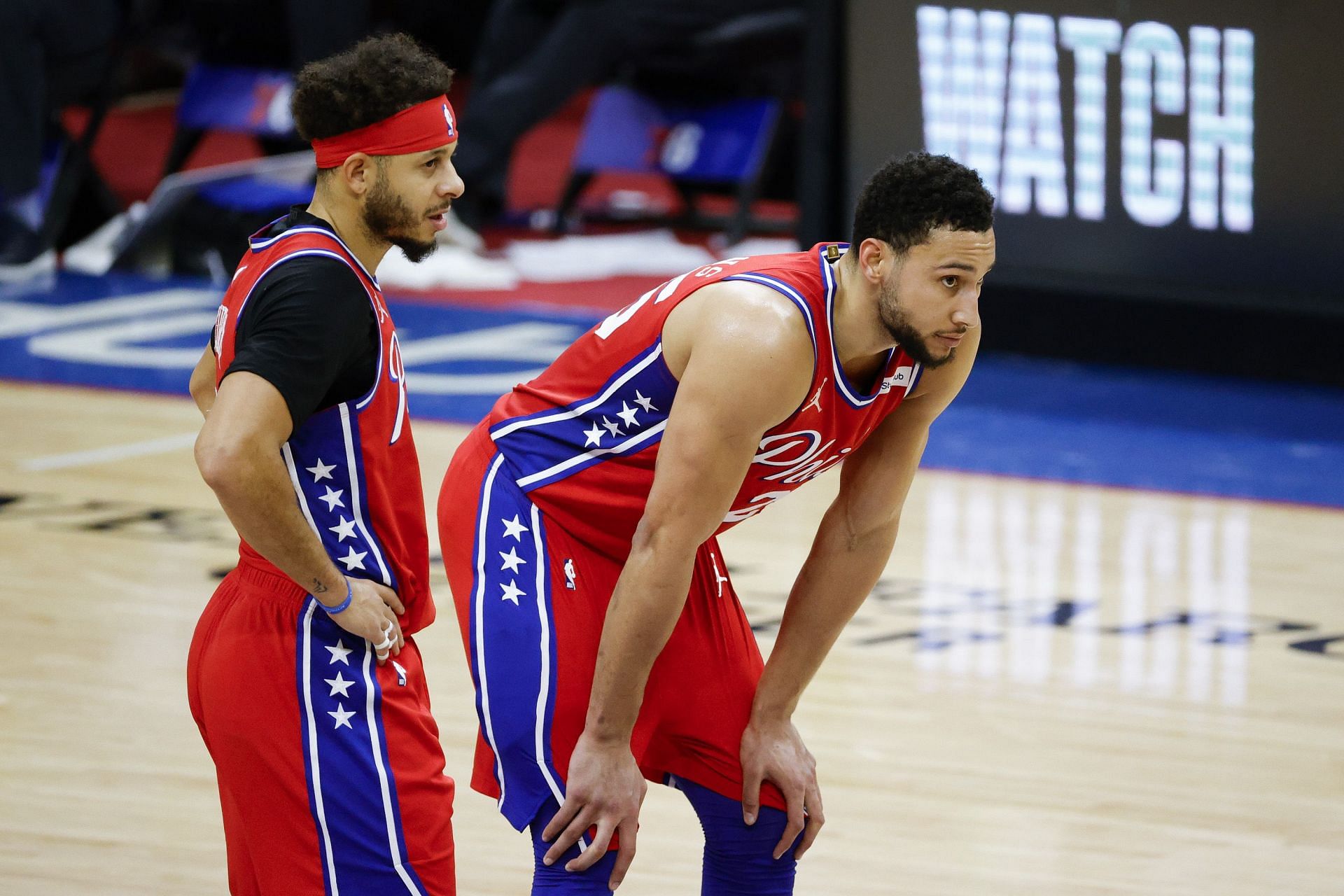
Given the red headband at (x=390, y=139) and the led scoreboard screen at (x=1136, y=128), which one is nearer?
the red headband at (x=390, y=139)

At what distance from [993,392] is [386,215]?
531cm

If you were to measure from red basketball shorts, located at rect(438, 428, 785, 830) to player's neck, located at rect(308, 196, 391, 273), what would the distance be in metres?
0.35

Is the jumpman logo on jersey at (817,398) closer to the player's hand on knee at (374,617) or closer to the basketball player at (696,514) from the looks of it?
the basketball player at (696,514)

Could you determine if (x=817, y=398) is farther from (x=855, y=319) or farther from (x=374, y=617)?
(x=374, y=617)

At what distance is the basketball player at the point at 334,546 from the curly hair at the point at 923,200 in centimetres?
60

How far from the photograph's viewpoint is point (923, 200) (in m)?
2.26

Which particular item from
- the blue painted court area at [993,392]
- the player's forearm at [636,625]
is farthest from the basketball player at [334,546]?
the blue painted court area at [993,392]

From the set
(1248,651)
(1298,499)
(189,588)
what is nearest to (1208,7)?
(1298,499)

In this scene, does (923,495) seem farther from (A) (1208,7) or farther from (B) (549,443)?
(B) (549,443)

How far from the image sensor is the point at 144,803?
343 centimetres

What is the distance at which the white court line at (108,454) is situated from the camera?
227 inches

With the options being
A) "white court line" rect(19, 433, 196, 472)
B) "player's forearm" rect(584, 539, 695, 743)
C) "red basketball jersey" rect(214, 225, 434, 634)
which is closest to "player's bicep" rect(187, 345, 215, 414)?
"red basketball jersey" rect(214, 225, 434, 634)

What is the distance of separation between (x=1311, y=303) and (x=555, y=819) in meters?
5.83

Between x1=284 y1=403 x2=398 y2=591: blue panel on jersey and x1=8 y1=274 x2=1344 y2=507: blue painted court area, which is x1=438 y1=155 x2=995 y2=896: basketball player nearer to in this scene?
x1=284 y1=403 x2=398 y2=591: blue panel on jersey
